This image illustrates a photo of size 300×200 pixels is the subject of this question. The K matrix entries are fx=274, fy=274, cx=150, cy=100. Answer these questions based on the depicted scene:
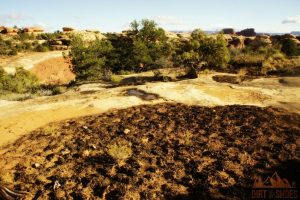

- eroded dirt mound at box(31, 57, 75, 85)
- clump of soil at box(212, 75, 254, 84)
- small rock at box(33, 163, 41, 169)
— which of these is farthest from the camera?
eroded dirt mound at box(31, 57, 75, 85)

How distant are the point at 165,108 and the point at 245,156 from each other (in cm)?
487

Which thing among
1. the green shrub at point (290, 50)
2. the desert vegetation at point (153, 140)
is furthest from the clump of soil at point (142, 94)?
the green shrub at point (290, 50)

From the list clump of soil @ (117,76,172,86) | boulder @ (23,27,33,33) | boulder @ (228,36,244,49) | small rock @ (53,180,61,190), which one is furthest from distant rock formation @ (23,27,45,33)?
small rock @ (53,180,61,190)

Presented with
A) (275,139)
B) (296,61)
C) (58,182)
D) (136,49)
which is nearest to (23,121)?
(58,182)

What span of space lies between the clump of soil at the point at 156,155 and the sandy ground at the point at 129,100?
1.06 metres

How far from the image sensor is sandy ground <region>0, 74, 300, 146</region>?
36.3 feet

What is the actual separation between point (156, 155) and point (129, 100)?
556cm

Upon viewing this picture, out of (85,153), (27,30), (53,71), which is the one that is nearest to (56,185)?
(85,153)

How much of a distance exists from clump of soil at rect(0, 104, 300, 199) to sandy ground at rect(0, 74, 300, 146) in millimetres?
1063

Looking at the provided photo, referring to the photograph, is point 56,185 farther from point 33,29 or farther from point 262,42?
point 33,29

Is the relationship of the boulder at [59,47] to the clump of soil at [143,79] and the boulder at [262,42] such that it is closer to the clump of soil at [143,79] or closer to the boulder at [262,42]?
the clump of soil at [143,79]

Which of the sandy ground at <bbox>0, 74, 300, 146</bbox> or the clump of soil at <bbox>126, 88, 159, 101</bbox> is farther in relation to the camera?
the clump of soil at <bbox>126, 88, 159, 101</bbox>

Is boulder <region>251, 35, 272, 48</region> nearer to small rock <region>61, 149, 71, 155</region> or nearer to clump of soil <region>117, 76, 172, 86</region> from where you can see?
clump of soil <region>117, 76, 172, 86</region>

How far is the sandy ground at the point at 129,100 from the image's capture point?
36.3ft
